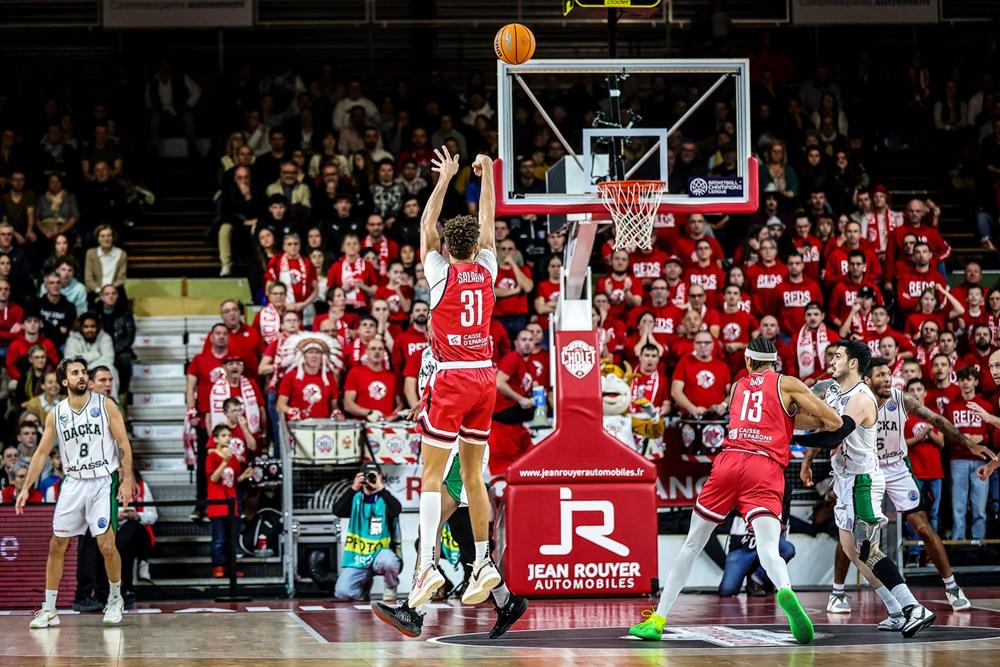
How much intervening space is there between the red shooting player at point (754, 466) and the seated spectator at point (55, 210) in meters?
10.8

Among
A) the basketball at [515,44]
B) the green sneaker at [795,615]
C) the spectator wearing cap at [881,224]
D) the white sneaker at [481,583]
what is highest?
the basketball at [515,44]

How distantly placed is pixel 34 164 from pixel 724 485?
494 inches

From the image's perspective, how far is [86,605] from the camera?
12.8m

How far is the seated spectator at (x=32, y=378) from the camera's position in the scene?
15117 mm

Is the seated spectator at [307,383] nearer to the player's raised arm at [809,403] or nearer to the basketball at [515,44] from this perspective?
the basketball at [515,44]

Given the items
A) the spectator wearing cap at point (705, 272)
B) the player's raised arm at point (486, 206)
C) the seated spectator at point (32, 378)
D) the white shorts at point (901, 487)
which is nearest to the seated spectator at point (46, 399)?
the seated spectator at point (32, 378)

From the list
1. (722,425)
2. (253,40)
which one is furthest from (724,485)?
(253,40)

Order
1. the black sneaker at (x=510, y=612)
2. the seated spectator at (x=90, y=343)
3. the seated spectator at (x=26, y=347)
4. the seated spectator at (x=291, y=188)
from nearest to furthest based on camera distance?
the black sneaker at (x=510, y=612), the seated spectator at (x=26, y=347), the seated spectator at (x=90, y=343), the seated spectator at (x=291, y=188)

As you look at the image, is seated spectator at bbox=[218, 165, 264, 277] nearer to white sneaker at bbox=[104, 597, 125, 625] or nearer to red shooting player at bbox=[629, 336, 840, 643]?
white sneaker at bbox=[104, 597, 125, 625]

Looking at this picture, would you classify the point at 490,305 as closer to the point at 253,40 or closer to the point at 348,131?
the point at 348,131

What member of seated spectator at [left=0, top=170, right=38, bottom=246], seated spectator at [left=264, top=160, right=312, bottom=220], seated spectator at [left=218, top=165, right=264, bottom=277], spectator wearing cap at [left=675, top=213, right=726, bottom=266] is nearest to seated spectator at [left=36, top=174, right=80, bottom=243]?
seated spectator at [left=0, top=170, right=38, bottom=246]

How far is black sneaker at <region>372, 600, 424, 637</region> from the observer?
29.4 feet

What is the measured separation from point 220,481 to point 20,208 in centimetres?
576

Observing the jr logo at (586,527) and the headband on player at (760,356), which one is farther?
the jr logo at (586,527)
